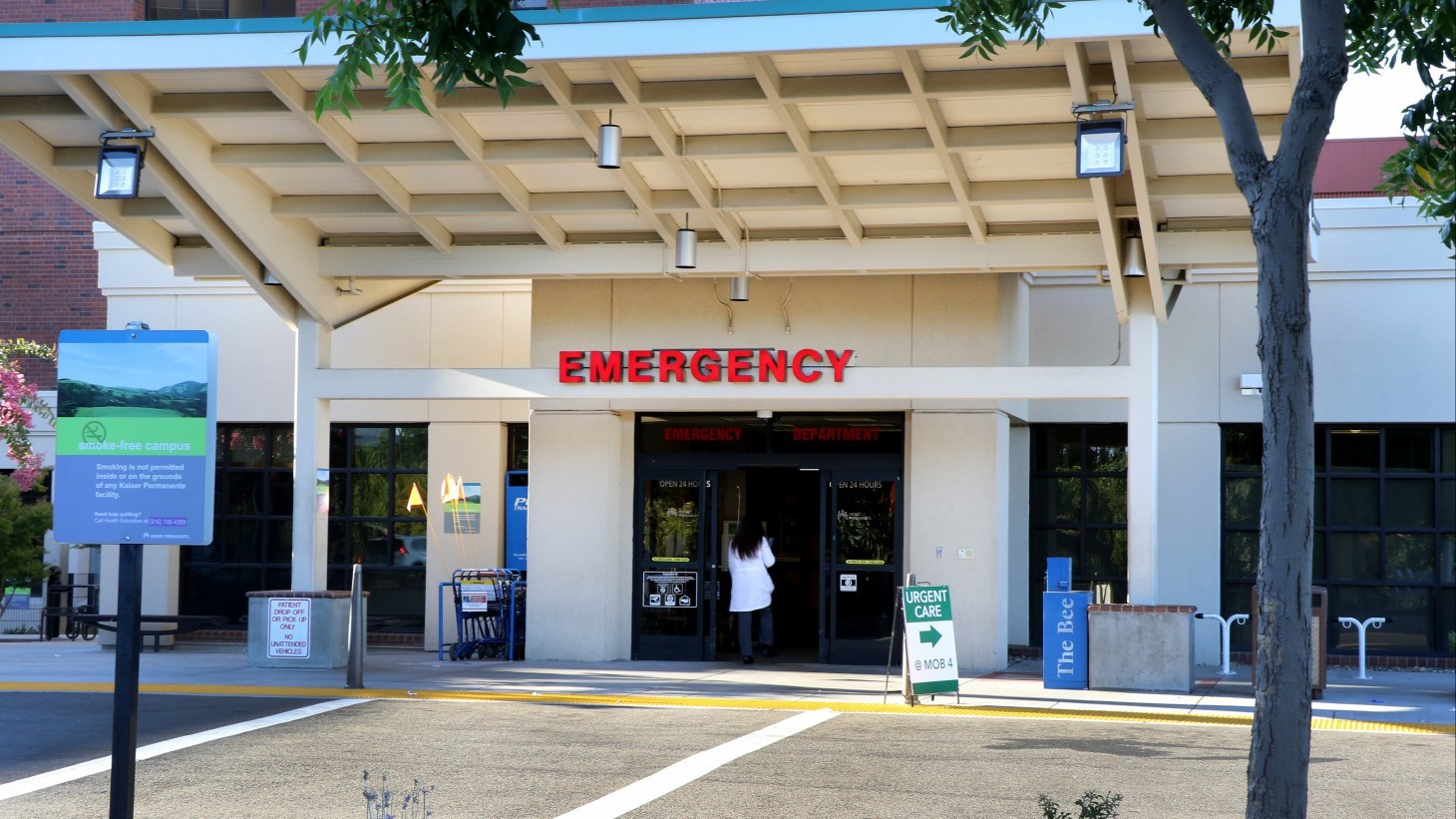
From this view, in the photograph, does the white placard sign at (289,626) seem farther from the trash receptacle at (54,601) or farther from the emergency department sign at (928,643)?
the trash receptacle at (54,601)

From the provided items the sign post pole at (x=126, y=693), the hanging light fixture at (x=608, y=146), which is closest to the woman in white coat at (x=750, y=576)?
the hanging light fixture at (x=608, y=146)

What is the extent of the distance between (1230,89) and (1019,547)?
1441 centimetres

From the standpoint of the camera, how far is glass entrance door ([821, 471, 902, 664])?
1775 cm

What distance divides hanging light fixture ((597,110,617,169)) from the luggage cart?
666 centimetres

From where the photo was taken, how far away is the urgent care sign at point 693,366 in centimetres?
1636

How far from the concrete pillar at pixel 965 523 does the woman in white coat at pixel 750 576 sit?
5.72ft

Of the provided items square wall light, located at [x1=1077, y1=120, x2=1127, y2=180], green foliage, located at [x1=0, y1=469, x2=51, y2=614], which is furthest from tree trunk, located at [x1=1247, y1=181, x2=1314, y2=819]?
green foliage, located at [x1=0, y1=469, x2=51, y2=614]

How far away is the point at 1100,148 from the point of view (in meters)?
12.3

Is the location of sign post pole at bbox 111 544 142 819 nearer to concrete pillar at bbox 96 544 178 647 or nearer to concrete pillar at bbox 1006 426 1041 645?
concrete pillar at bbox 1006 426 1041 645

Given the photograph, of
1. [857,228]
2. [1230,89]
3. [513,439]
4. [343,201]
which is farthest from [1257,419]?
[1230,89]

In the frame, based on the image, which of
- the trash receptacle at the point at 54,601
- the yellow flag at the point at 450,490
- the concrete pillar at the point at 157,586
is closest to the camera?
the yellow flag at the point at 450,490

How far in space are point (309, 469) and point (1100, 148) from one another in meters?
9.40

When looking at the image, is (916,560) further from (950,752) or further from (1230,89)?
(1230,89)

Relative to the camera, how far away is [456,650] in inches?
715
